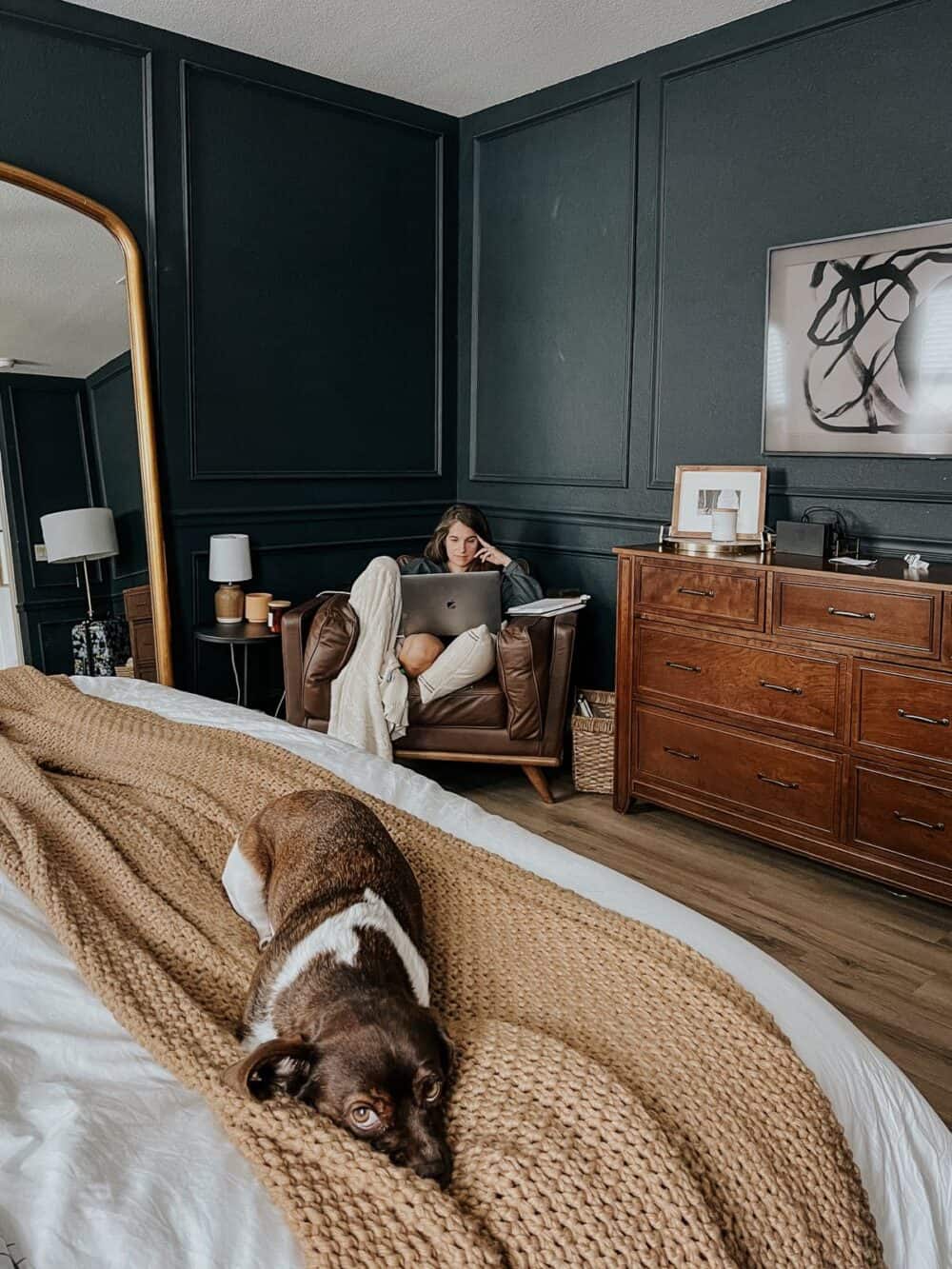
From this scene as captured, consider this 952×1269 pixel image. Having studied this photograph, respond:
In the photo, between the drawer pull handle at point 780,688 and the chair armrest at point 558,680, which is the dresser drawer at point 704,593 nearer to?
the drawer pull handle at point 780,688

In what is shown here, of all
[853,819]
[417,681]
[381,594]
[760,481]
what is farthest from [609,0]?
[853,819]

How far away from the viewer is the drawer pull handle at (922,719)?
2865mm

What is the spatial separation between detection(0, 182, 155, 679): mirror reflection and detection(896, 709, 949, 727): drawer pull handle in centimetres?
266

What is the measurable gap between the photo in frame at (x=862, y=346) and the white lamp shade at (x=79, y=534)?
95.3 inches

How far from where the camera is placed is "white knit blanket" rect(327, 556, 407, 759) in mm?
3674

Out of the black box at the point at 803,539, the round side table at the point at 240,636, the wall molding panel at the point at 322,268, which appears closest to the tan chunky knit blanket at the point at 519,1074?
the black box at the point at 803,539

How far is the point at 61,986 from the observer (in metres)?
1.27

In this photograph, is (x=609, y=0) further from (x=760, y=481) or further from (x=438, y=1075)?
(x=438, y=1075)

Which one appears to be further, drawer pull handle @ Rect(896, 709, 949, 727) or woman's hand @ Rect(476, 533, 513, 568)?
woman's hand @ Rect(476, 533, 513, 568)

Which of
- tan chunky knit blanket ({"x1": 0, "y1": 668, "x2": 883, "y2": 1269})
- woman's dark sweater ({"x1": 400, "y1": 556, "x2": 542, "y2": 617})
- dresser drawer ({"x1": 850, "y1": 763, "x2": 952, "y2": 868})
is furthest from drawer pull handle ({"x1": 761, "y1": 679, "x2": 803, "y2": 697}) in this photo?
tan chunky knit blanket ({"x1": 0, "y1": 668, "x2": 883, "y2": 1269})

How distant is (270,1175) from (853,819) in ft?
8.38

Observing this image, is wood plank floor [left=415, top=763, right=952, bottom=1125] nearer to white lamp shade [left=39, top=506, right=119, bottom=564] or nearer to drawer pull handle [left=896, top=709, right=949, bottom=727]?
drawer pull handle [left=896, top=709, right=949, bottom=727]

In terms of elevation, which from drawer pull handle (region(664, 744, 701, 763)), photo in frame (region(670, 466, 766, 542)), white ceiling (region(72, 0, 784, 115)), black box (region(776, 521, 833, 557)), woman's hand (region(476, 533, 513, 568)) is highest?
white ceiling (region(72, 0, 784, 115))

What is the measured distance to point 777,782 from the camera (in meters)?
3.28
